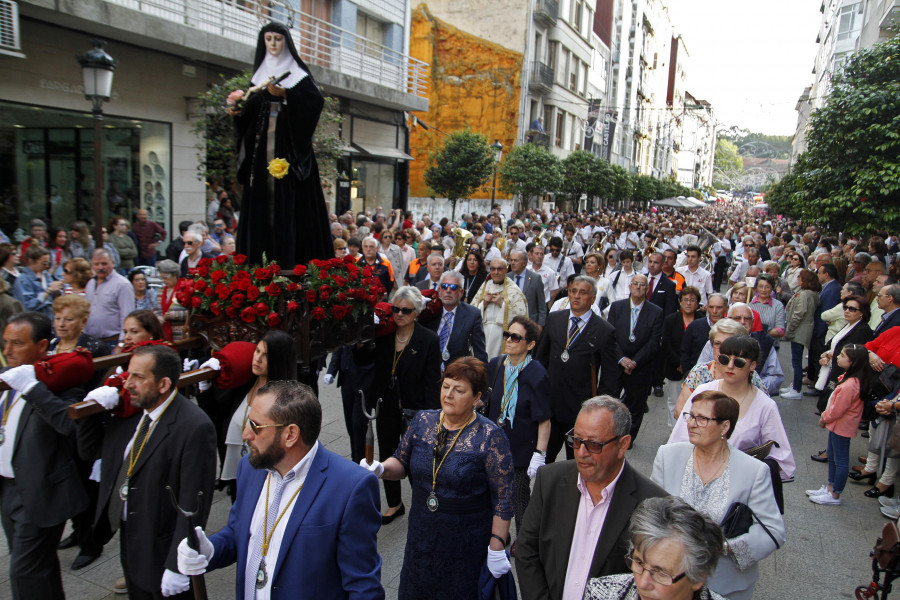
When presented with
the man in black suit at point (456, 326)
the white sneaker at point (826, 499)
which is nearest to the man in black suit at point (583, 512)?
the man in black suit at point (456, 326)

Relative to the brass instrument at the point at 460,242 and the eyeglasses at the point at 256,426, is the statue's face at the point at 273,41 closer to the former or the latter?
the eyeglasses at the point at 256,426

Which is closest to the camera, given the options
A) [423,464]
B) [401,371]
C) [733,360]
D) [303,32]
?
[423,464]

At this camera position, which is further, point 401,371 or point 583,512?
point 401,371

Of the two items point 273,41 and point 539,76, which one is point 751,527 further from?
point 539,76

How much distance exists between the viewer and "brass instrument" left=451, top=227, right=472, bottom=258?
A: 13.0m

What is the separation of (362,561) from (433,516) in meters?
0.97

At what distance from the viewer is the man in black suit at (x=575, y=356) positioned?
19.8 ft

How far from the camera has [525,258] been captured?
359 inches

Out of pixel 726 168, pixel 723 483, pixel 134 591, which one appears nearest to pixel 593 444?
pixel 723 483

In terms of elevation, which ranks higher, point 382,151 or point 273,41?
point 382,151

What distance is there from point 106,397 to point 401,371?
2622 mm

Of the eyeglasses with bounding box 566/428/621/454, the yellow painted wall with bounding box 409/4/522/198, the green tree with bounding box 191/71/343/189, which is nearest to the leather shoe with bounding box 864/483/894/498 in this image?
the eyeglasses with bounding box 566/428/621/454

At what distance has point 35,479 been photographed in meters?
3.86

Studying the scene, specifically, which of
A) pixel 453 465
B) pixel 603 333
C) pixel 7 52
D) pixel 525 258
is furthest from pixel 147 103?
pixel 453 465
